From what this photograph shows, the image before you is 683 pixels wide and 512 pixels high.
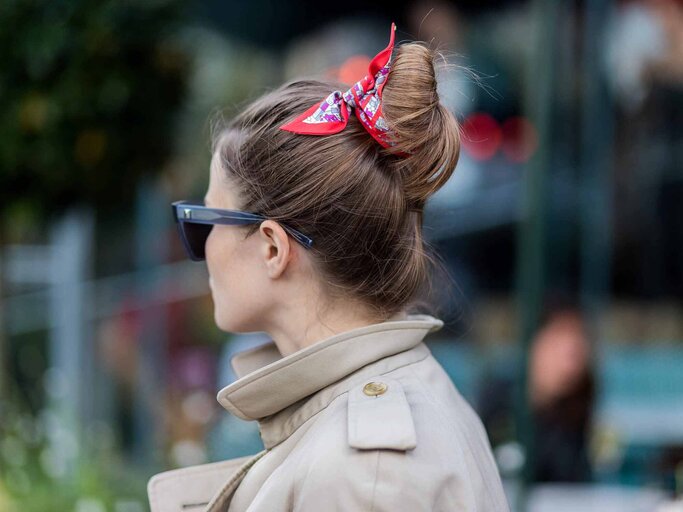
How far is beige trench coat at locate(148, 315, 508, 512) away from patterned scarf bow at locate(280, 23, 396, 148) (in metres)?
0.33

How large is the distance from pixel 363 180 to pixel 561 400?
3060mm

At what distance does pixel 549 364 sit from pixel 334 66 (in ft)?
7.46


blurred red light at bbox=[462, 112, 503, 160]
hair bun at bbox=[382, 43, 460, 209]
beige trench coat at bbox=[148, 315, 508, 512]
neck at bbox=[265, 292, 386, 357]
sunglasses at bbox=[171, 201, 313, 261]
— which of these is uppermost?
blurred red light at bbox=[462, 112, 503, 160]

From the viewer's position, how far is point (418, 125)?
1685 mm

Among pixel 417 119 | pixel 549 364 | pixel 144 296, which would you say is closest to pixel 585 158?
pixel 549 364

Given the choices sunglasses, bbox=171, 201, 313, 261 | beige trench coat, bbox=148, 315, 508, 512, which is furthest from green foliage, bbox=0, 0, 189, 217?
beige trench coat, bbox=148, 315, 508, 512

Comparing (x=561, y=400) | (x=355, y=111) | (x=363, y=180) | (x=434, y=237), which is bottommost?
(x=561, y=400)

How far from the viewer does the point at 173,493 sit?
6.13ft

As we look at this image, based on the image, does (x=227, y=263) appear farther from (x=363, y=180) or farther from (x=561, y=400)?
(x=561, y=400)

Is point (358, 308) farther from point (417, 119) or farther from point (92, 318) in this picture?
point (92, 318)

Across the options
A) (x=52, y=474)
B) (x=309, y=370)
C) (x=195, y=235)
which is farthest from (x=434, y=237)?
(x=52, y=474)

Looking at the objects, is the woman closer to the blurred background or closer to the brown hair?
the brown hair

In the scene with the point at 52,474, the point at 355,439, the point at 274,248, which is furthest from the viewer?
the point at 52,474

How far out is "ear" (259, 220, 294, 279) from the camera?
1.69m
